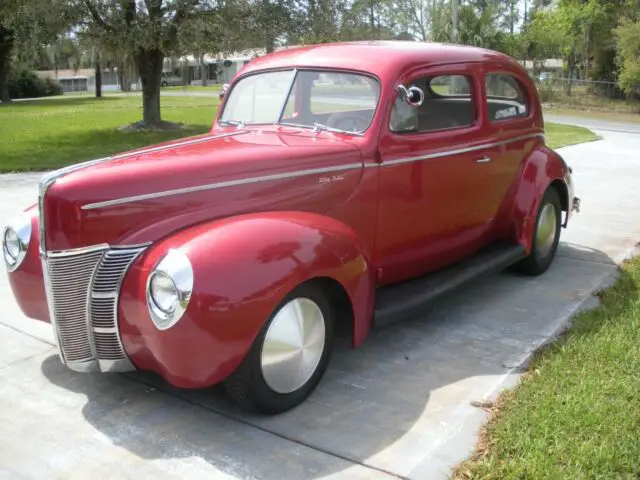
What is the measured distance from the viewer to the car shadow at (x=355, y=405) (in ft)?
9.75

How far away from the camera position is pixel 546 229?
549 cm

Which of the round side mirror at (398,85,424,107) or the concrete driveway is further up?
the round side mirror at (398,85,424,107)

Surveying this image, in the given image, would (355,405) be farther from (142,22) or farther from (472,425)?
(142,22)

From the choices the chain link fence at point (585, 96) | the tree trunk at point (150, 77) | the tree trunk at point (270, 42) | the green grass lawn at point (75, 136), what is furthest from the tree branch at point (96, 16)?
the chain link fence at point (585, 96)

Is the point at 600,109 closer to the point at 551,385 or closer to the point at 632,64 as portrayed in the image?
the point at 632,64

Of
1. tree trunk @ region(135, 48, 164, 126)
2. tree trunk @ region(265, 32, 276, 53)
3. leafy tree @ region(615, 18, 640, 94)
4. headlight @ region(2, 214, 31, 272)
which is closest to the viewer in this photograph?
headlight @ region(2, 214, 31, 272)

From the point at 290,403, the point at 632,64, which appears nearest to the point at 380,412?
the point at 290,403

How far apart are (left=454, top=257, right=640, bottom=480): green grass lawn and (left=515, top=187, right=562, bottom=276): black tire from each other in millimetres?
1214

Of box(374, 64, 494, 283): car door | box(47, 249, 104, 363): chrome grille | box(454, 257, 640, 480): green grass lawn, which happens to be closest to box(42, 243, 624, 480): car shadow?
box(454, 257, 640, 480): green grass lawn

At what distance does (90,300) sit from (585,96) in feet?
115

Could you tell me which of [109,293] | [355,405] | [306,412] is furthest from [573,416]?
[109,293]

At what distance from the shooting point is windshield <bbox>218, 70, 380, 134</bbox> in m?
4.09

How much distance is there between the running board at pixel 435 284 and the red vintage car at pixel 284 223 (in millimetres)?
17

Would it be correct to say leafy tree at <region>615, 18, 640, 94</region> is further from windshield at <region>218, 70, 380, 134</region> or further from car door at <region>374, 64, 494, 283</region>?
windshield at <region>218, 70, 380, 134</region>
